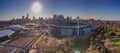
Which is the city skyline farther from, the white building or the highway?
the highway

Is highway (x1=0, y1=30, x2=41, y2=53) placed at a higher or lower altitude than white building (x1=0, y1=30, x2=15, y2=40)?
lower

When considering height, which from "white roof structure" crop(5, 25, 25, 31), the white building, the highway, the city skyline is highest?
the city skyline

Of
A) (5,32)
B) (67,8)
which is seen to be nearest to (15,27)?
(5,32)

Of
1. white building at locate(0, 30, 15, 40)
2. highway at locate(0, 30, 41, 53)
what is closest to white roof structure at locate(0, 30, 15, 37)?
white building at locate(0, 30, 15, 40)

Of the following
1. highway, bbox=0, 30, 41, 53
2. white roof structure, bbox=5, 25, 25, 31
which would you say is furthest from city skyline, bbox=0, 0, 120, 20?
highway, bbox=0, 30, 41, 53

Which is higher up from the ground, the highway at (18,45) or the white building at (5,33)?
the white building at (5,33)

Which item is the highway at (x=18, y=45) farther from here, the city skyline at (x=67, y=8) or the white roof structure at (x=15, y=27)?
the city skyline at (x=67, y=8)

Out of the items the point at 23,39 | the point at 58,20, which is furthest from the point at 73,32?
the point at 23,39

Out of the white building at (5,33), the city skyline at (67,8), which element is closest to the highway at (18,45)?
the white building at (5,33)

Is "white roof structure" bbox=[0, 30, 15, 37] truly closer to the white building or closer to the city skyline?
the white building
